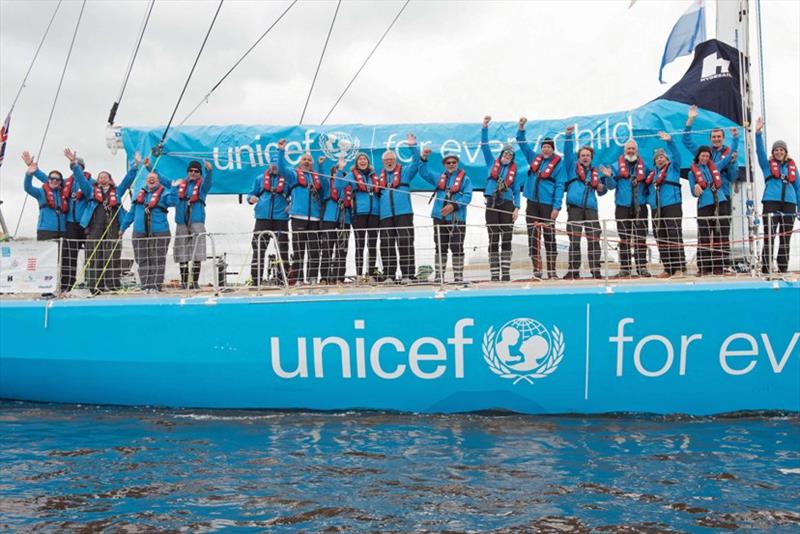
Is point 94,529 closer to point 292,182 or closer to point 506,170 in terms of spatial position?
point 292,182

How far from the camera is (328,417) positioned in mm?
6750

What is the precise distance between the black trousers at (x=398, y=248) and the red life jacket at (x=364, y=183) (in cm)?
36

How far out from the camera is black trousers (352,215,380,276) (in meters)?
7.75

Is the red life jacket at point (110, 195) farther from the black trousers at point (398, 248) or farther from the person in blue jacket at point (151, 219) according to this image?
the black trousers at point (398, 248)

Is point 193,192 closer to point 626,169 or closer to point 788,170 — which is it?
point 626,169

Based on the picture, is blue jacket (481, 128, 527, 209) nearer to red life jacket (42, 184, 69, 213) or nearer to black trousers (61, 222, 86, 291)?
black trousers (61, 222, 86, 291)

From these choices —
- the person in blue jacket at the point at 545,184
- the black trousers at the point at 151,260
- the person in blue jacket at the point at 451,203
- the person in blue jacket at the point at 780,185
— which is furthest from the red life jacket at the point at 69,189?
the person in blue jacket at the point at 780,185

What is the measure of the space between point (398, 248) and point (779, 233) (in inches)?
139

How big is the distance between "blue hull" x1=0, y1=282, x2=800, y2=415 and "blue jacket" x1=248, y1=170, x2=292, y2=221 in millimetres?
1715

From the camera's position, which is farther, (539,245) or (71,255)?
(71,255)

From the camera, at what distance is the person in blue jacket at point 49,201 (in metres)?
8.53

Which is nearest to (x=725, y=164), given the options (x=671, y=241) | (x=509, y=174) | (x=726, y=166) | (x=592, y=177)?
(x=726, y=166)

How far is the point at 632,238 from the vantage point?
284 inches

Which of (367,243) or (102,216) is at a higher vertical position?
(102,216)
